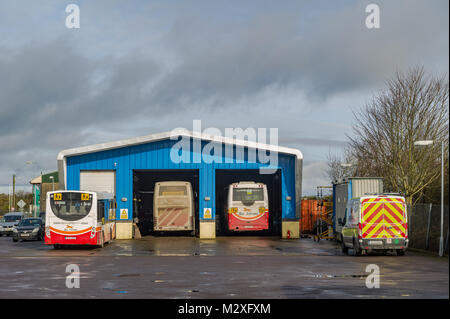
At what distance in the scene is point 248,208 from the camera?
42.0 metres

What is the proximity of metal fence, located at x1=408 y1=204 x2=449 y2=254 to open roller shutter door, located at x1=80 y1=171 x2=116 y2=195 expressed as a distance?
1851cm

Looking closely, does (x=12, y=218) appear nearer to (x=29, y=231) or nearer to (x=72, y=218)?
(x=29, y=231)

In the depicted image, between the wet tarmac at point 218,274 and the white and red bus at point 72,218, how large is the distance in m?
1.11

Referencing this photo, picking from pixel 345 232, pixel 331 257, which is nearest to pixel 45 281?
pixel 331 257

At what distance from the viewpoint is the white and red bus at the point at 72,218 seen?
32031 millimetres

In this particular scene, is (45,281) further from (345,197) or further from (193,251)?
(345,197)

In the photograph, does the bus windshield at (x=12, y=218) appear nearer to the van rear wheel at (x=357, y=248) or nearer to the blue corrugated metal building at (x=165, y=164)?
the blue corrugated metal building at (x=165, y=164)

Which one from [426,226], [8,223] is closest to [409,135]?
[426,226]

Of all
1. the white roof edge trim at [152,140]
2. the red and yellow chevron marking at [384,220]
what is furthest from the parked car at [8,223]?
the red and yellow chevron marking at [384,220]

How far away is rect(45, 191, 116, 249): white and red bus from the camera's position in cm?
3203

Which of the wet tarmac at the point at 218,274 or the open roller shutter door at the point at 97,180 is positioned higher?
the open roller shutter door at the point at 97,180

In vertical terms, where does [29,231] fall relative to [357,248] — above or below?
below

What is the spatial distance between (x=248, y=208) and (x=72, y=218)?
13168 mm
